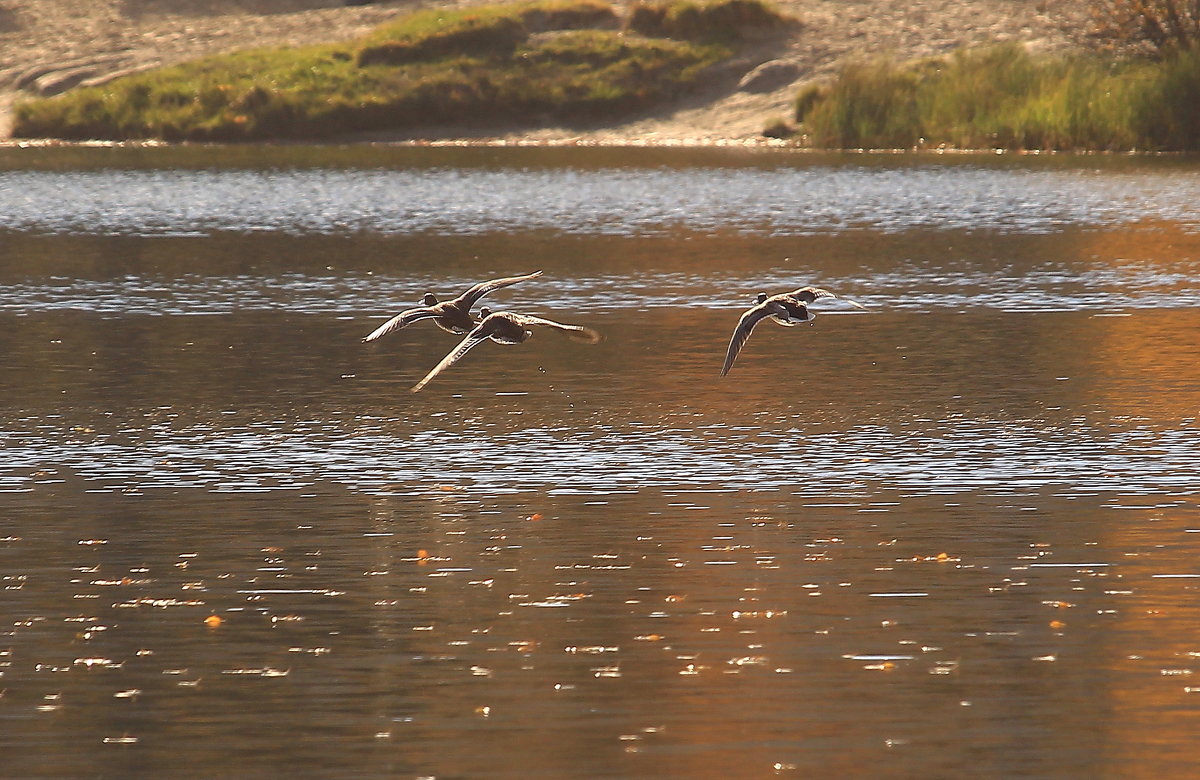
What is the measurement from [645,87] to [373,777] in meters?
78.6

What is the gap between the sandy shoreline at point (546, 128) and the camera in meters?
83.8

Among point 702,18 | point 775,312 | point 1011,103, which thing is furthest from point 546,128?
point 775,312

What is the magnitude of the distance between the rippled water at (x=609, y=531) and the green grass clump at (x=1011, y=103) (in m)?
32.3

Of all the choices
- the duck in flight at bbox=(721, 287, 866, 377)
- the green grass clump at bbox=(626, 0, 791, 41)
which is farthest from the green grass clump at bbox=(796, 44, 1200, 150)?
the duck in flight at bbox=(721, 287, 866, 377)

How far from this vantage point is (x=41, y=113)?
91500 mm

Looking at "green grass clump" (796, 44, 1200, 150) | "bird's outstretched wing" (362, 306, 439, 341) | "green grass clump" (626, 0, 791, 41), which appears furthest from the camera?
"green grass clump" (626, 0, 791, 41)

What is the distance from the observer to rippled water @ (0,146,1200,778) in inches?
408

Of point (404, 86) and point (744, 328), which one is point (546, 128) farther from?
point (744, 328)

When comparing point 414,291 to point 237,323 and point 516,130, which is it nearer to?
point 237,323

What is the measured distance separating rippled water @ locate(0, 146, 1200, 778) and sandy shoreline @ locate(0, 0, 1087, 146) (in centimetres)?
4616

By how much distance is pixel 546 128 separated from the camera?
87.7m

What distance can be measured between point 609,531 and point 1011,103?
57.2 metres

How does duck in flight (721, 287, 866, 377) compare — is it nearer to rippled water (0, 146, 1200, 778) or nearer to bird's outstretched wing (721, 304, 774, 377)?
bird's outstretched wing (721, 304, 774, 377)

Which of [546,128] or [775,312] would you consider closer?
[775,312]
